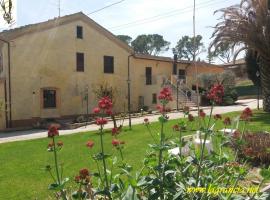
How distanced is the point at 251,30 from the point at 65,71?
15.9 metres

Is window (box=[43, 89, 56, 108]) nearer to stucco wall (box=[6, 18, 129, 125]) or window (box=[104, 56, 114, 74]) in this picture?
stucco wall (box=[6, 18, 129, 125])

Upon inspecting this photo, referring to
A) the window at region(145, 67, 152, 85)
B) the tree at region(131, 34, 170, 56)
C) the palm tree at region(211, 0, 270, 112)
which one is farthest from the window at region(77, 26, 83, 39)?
the tree at region(131, 34, 170, 56)

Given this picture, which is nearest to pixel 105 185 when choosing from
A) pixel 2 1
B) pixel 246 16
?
pixel 2 1

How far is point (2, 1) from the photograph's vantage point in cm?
224

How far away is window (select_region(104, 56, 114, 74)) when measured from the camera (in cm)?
3388

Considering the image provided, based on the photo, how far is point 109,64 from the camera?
34.2 metres

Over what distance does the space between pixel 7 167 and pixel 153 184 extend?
821 cm

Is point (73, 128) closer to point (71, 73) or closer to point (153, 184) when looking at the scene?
point (71, 73)

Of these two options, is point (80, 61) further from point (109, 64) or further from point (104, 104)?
point (104, 104)

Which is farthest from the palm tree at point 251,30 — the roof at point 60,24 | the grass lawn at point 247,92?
the grass lawn at point 247,92

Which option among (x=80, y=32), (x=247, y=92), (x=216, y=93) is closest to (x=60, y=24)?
(x=80, y=32)

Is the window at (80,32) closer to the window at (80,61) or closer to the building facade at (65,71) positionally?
the building facade at (65,71)

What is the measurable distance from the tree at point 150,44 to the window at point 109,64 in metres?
63.5

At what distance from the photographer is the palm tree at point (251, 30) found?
19953mm
